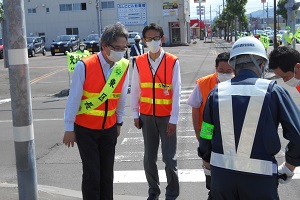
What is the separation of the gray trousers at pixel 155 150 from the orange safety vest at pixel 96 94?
0.78m

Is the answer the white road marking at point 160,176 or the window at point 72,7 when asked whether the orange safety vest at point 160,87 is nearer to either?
the white road marking at point 160,176

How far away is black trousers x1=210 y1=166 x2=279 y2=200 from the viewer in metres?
2.88

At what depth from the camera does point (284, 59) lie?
3682 mm

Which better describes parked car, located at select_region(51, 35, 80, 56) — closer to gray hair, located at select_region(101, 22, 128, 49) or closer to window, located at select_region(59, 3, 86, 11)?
window, located at select_region(59, 3, 86, 11)

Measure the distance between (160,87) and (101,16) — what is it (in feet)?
184

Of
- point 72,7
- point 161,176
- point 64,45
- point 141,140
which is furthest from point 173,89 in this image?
point 72,7

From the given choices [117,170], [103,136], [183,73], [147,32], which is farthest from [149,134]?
[183,73]

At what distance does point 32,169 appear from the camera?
4.56 meters

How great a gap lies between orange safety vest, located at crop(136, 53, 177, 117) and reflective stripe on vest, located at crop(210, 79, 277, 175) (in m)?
2.21

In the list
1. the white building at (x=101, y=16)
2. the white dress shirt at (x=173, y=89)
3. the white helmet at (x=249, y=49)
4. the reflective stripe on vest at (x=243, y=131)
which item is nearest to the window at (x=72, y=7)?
the white building at (x=101, y=16)

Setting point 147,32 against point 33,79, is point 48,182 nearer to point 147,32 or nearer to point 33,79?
point 147,32

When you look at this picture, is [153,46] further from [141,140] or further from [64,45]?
[64,45]

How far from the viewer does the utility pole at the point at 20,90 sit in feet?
14.0

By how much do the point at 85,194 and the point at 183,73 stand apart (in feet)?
62.9
